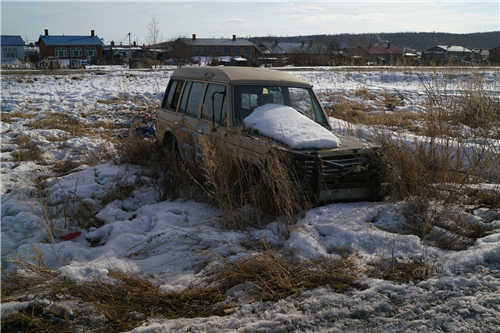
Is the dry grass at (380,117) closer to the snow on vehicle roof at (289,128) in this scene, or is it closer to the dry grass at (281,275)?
the snow on vehicle roof at (289,128)

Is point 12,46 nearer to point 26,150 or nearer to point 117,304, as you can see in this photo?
point 26,150

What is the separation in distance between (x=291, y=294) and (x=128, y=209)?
3.42 metres

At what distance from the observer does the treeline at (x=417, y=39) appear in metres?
120

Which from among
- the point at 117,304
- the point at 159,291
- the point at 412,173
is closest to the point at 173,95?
the point at 412,173

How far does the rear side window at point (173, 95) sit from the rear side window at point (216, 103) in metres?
1.25

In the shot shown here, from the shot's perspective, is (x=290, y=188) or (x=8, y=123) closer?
(x=290, y=188)

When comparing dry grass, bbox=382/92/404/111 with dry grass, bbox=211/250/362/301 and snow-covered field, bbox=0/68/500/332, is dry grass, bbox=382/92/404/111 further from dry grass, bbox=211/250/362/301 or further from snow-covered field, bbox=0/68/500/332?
dry grass, bbox=211/250/362/301

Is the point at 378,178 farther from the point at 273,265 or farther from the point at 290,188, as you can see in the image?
the point at 273,265

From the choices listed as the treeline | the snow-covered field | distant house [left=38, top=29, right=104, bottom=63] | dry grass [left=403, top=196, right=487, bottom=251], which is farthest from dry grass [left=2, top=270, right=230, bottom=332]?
the treeline

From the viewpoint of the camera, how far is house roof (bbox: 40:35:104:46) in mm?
77188

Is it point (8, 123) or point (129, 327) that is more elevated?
point (8, 123)

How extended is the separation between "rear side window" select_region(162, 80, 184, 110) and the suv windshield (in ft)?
Result: 6.60

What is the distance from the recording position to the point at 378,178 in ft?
16.1

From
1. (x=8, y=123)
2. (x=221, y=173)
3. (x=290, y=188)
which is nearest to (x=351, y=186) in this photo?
(x=290, y=188)
